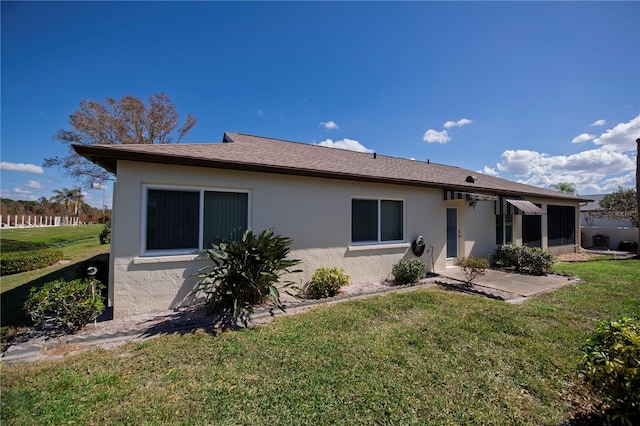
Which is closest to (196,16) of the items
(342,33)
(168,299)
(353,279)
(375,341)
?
(342,33)

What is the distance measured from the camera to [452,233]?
12.3 m

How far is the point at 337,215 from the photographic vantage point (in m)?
9.12

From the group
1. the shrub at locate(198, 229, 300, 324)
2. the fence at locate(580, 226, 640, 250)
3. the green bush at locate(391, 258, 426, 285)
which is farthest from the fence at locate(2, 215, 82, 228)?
the fence at locate(580, 226, 640, 250)

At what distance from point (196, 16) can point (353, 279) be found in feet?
38.1

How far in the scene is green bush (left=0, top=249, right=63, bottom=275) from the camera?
45.5ft

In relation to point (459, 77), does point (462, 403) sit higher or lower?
lower

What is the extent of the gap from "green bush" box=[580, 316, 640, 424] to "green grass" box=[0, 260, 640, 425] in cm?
65

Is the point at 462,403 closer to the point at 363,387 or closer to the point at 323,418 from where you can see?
the point at 363,387

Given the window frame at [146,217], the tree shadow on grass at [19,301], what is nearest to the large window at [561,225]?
the window frame at [146,217]

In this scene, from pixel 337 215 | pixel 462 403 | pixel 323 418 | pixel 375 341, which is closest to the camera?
pixel 323 418

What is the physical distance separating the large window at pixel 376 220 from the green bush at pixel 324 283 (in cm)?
185

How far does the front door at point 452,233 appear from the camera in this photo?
12273 mm

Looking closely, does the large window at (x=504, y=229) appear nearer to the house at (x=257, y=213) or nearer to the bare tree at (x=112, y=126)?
the house at (x=257, y=213)

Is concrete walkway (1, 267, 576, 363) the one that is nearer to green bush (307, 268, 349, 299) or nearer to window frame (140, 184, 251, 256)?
green bush (307, 268, 349, 299)
